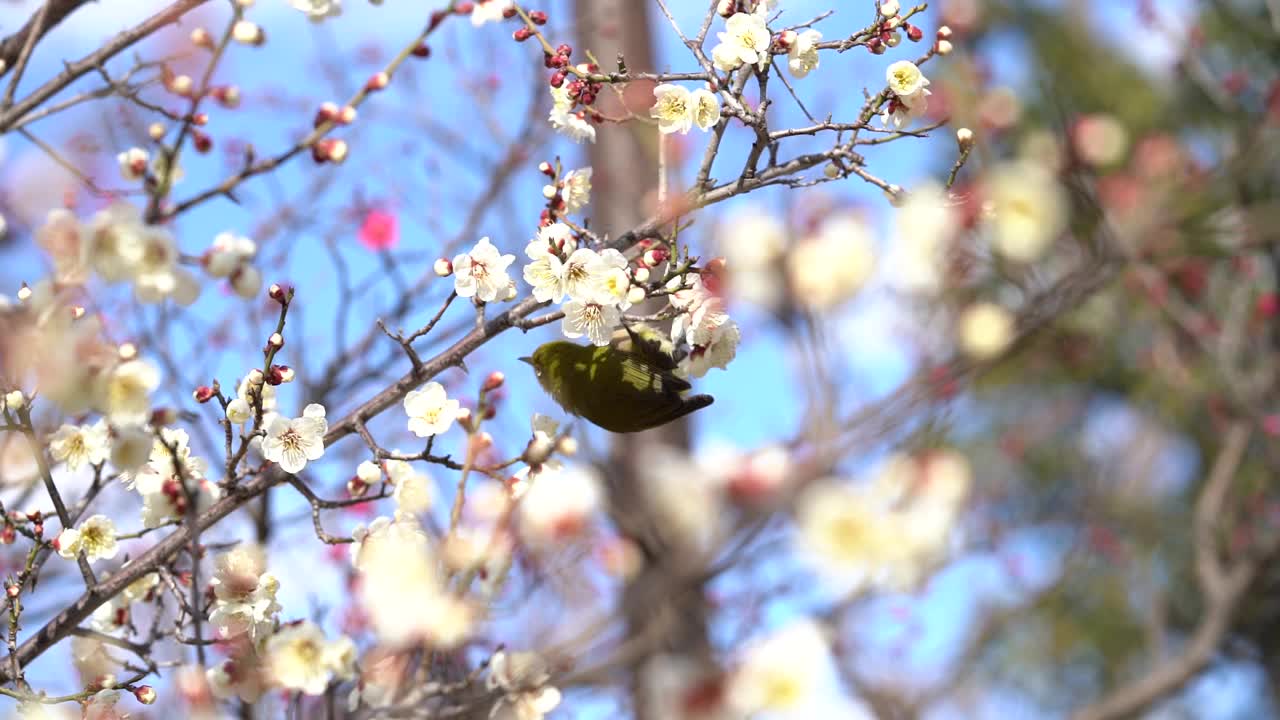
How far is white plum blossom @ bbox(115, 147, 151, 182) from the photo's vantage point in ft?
5.42

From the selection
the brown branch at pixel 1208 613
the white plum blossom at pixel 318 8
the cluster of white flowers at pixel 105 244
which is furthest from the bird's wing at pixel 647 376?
the brown branch at pixel 1208 613

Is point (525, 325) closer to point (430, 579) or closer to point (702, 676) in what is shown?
point (430, 579)

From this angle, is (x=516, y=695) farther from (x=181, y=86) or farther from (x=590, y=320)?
(x=181, y=86)

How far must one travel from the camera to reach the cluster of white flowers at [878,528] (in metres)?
0.98

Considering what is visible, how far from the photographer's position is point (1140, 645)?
10.7 m

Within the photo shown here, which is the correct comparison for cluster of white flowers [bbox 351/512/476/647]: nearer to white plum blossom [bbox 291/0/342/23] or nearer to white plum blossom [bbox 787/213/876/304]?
white plum blossom [bbox 787/213/876/304]

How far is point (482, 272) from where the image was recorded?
6.55ft

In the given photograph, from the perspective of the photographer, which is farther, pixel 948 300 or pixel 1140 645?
pixel 1140 645

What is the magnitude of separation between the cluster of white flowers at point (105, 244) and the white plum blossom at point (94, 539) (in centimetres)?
70

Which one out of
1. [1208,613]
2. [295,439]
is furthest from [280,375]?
[1208,613]

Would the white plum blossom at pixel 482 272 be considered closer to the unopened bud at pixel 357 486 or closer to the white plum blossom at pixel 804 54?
the unopened bud at pixel 357 486

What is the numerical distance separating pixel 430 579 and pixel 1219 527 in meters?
4.80

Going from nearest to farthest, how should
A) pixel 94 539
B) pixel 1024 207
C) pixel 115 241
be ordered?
pixel 1024 207 → pixel 115 241 → pixel 94 539

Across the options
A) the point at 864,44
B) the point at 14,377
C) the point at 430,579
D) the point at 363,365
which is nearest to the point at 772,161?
the point at 864,44
